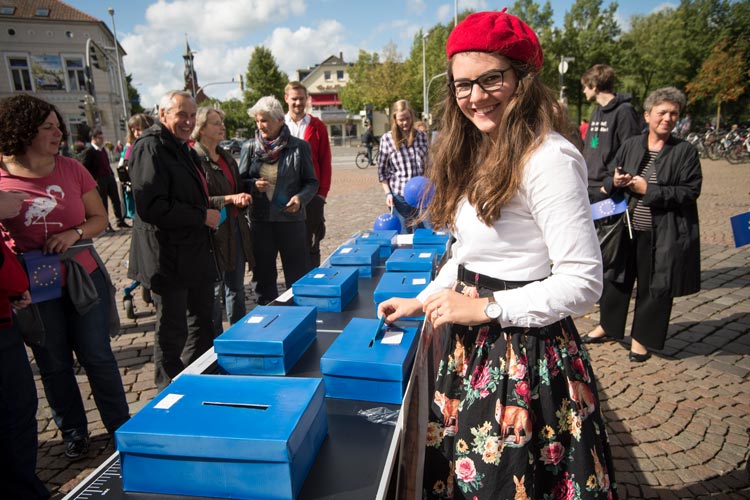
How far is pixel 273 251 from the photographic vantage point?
13.9ft

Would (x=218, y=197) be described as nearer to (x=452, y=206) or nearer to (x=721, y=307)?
(x=452, y=206)

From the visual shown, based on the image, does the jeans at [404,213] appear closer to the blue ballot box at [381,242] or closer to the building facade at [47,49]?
the blue ballot box at [381,242]

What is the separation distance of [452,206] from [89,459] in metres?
2.81

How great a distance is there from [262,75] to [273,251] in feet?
194

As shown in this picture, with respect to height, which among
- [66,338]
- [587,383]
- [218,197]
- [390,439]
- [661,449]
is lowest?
[661,449]

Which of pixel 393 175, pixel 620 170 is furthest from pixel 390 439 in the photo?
pixel 393 175

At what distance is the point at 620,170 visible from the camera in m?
3.58

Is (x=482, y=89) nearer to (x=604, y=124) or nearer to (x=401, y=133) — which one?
(x=604, y=124)

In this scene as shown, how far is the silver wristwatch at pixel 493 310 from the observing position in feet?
4.02

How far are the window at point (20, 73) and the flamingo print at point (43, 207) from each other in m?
45.5

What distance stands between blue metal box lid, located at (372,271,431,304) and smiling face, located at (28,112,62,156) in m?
1.94

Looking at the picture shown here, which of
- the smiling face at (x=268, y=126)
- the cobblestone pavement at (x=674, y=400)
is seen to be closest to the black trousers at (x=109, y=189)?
the cobblestone pavement at (x=674, y=400)

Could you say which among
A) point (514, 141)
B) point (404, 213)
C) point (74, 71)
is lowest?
point (404, 213)

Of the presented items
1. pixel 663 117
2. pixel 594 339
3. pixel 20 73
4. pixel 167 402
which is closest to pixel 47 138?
pixel 167 402
